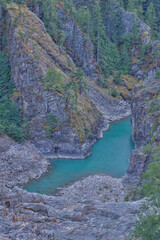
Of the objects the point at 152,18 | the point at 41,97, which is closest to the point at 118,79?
the point at 152,18

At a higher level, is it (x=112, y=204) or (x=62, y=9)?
(x=62, y=9)

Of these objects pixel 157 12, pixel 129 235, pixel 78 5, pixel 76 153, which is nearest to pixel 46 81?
pixel 76 153

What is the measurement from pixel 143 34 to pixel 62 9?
72.1 feet

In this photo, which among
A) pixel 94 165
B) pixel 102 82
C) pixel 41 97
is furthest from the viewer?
pixel 102 82

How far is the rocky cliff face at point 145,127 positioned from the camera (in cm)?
2803

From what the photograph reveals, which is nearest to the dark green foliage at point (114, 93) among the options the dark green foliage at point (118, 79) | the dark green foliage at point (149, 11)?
the dark green foliage at point (118, 79)

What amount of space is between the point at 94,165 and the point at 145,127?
8.29m

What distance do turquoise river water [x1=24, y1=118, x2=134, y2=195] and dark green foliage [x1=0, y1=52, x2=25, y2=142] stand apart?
654 cm

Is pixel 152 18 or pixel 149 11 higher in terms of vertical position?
pixel 149 11

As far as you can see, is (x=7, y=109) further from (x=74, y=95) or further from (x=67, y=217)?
(x=67, y=217)

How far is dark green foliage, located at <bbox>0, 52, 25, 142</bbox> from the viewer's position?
126 ft

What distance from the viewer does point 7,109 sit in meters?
40.4

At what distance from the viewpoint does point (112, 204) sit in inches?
767

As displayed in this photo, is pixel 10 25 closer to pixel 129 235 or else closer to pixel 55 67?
pixel 55 67
